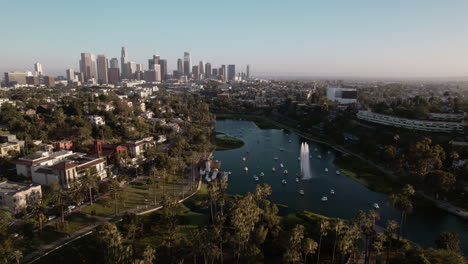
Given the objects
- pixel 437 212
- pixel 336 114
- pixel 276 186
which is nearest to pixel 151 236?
pixel 276 186

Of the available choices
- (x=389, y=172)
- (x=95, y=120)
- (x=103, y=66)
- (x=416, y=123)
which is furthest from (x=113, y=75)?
(x=389, y=172)

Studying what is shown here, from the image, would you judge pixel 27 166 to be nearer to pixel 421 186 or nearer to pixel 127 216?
pixel 127 216

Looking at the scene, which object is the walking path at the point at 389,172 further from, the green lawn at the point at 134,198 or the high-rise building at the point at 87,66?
the high-rise building at the point at 87,66

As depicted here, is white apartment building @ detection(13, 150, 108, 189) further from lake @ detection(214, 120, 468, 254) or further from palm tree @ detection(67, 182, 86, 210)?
lake @ detection(214, 120, 468, 254)

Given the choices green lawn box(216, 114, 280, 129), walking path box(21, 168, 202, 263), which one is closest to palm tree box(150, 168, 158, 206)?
walking path box(21, 168, 202, 263)

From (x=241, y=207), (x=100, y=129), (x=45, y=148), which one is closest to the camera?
(x=241, y=207)

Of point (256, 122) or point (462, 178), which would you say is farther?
point (256, 122)
